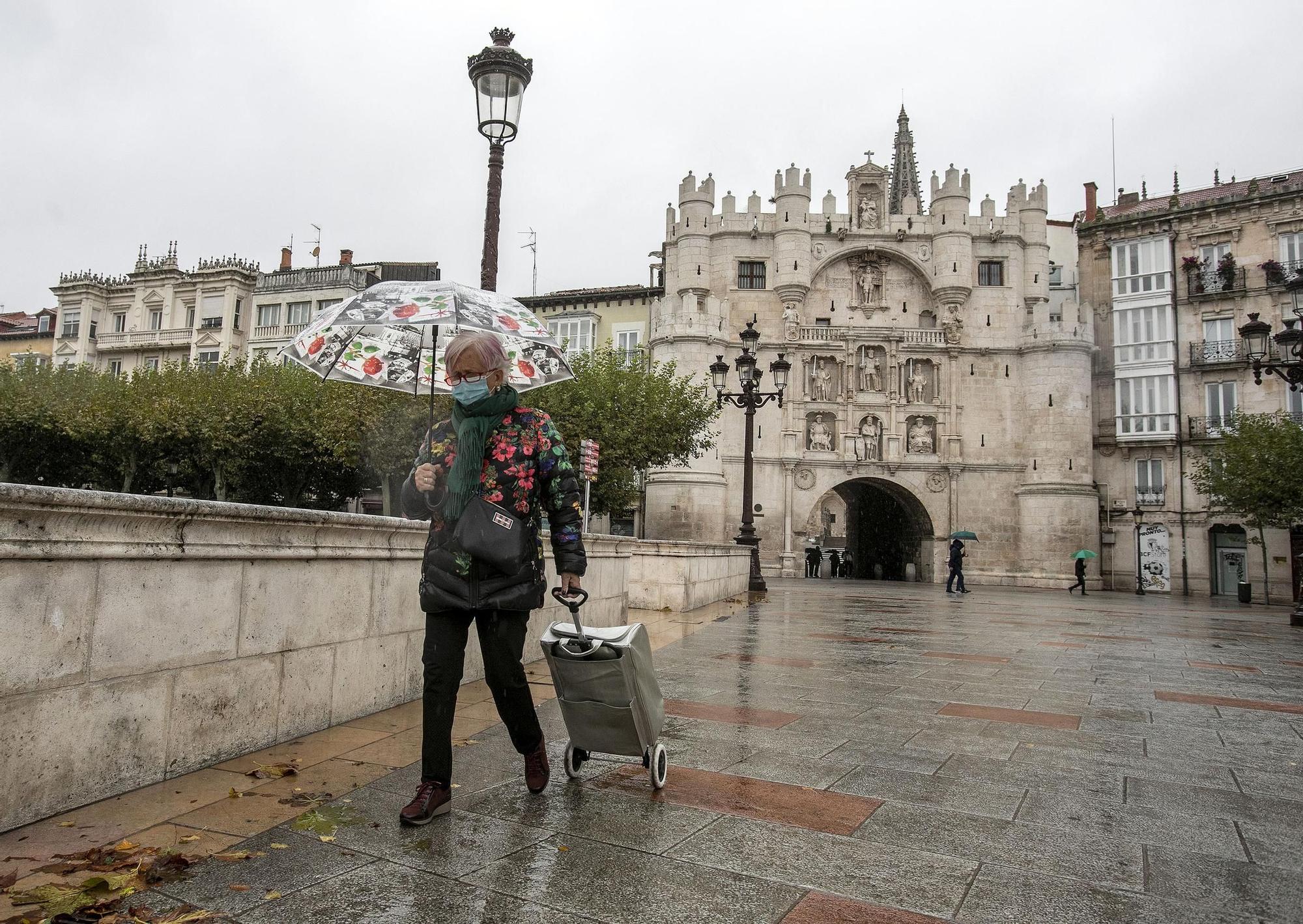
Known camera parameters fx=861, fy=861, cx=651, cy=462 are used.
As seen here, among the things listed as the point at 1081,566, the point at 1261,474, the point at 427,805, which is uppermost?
the point at 1261,474

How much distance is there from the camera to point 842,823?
3.31 metres

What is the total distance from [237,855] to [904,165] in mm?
65246

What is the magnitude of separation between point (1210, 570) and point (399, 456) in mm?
31910

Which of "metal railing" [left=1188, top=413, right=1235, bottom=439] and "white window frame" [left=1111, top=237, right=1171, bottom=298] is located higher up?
"white window frame" [left=1111, top=237, right=1171, bottom=298]

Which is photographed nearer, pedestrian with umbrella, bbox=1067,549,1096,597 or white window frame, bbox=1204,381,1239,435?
pedestrian with umbrella, bbox=1067,549,1096,597

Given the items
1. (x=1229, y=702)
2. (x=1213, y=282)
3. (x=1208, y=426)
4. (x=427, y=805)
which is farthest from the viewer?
(x=1213, y=282)

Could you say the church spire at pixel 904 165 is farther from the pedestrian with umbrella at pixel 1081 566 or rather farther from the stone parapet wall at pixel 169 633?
the stone parapet wall at pixel 169 633

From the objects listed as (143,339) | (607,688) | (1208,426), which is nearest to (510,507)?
(607,688)

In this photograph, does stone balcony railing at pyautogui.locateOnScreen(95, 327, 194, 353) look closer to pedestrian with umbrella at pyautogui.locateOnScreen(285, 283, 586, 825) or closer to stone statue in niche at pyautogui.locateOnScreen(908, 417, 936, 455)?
stone statue in niche at pyautogui.locateOnScreen(908, 417, 936, 455)

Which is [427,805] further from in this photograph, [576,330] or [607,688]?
[576,330]

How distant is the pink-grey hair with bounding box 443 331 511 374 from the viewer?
134 inches

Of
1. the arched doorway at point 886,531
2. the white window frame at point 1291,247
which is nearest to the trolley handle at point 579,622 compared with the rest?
the arched doorway at point 886,531

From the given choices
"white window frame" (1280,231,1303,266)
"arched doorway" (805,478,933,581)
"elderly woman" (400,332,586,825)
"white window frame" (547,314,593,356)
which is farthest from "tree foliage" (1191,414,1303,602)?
"elderly woman" (400,332,586,825)

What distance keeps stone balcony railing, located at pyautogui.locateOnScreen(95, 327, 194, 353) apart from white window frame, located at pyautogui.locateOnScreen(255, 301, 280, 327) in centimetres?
370
